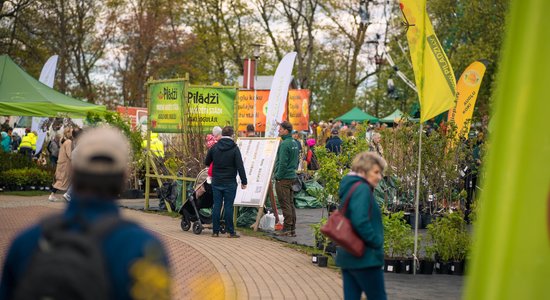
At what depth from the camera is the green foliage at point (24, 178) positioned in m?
25.8

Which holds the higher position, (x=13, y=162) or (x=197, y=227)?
(x=13, y=162)

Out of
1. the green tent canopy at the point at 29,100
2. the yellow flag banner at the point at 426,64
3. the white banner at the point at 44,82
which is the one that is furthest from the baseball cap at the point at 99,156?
the white banner at the point at 44,82

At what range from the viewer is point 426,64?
11.5m

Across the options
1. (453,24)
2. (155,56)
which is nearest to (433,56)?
(453,24)

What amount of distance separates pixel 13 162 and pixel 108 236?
24864 mm

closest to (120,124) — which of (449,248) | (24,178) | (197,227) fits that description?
(24,178)

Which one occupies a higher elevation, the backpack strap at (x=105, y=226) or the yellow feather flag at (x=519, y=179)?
the yellow feather flag at (x=519, y=179)

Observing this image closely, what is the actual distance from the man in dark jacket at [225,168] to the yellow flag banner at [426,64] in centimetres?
454

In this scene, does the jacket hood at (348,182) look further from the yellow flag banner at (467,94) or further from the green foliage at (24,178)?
the green foliage at (24,178)

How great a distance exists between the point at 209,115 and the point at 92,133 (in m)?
16.3

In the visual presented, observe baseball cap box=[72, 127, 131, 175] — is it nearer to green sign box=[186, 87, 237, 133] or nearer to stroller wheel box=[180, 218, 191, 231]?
stroller wheel box=[180, 218, 191, 231]

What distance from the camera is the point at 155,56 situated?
5875cm

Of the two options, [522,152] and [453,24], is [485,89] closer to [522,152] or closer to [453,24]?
[453,24]

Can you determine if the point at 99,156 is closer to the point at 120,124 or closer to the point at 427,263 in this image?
the point at 427,263
